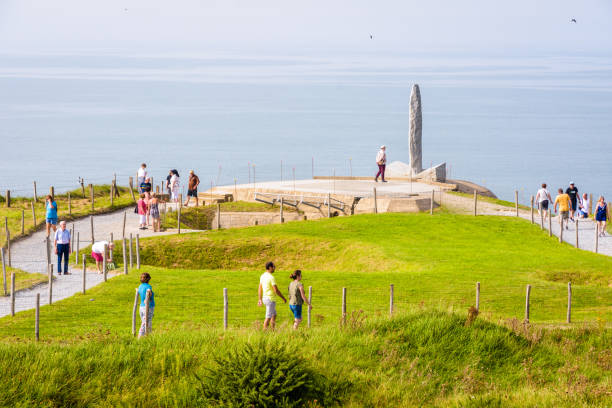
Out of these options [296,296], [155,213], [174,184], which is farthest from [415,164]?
[296,296]

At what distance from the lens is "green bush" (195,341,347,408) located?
60.7 ft

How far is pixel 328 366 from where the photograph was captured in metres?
20.3

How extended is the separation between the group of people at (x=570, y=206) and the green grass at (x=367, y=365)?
20.4m

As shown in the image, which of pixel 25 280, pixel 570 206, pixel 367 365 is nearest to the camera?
pixel 367 365

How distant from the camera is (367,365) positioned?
21.1 meters

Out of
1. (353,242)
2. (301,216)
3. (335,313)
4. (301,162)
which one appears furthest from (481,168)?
(335,313)

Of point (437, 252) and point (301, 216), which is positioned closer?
point (437, 252)

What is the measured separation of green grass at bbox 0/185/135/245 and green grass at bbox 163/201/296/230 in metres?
5.10

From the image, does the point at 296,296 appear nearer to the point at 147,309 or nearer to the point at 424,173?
the point at 147,309

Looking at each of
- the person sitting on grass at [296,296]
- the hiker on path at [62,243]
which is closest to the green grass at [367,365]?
the person sitting on grass at [296,296]

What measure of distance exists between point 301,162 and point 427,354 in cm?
13099

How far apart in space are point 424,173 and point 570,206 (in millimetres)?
17936

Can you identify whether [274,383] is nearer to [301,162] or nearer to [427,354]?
[427,354]

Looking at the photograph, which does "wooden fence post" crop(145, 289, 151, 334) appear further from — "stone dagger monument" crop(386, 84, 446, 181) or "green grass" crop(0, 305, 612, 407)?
"stone dagger monument" crop(386, 84, 446, 181)
